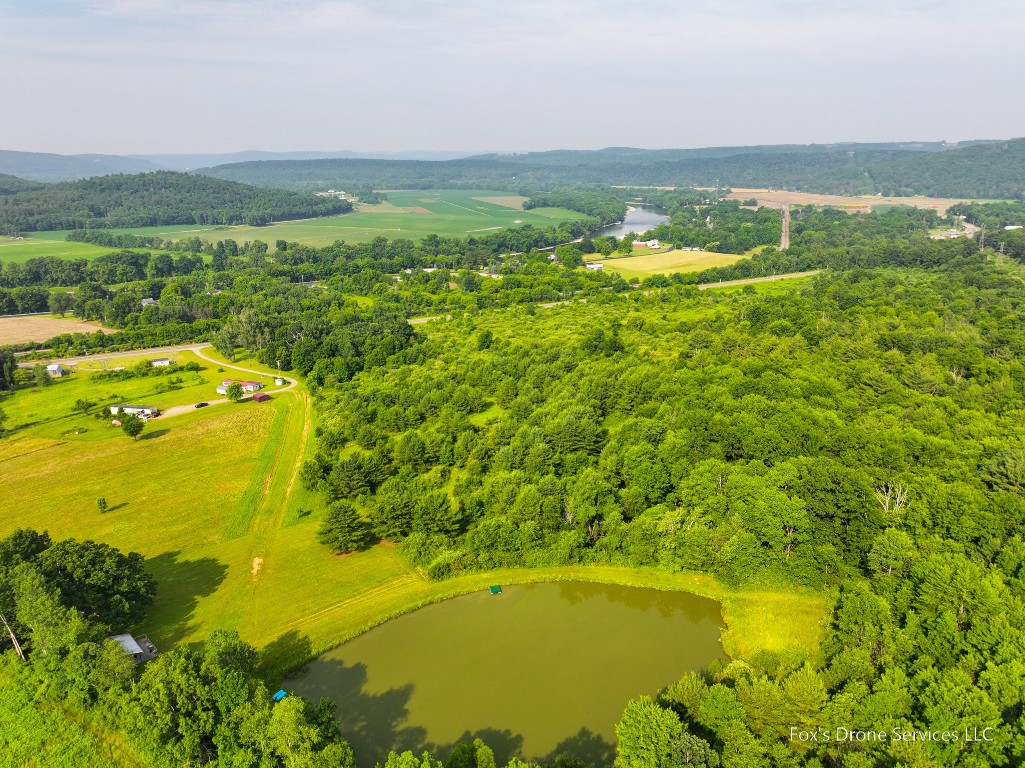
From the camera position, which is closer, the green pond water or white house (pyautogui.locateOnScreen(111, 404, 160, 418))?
the green pond water

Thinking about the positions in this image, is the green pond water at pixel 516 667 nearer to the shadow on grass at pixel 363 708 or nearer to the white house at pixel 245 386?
the shadow on grass at pixel 363 708

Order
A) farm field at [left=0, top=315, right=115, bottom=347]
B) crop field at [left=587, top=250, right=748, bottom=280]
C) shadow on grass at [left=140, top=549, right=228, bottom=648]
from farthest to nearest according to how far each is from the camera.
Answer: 1. crop field at [left=587, top=250, right=748, bottom=280]
2. farm field at [left=0, top=315, right=115, bottom=347]
3. shadow on grass at [left=140, top=549, right=228, bottom=648]

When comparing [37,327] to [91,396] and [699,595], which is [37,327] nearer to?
[91,396]

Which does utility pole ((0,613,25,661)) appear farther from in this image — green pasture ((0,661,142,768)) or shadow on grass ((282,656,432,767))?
shadow on grass ((282,656,432,767))

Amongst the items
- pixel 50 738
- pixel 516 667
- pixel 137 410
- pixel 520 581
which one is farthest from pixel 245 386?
pixel 516 667

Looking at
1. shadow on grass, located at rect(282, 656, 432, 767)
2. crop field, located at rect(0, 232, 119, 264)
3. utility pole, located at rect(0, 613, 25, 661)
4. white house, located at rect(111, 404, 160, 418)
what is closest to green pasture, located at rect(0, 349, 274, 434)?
white house, located at rect(111, 404, 160, 418)

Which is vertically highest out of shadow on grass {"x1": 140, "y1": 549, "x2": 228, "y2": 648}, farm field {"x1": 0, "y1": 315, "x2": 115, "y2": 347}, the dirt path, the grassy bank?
the dirt path
